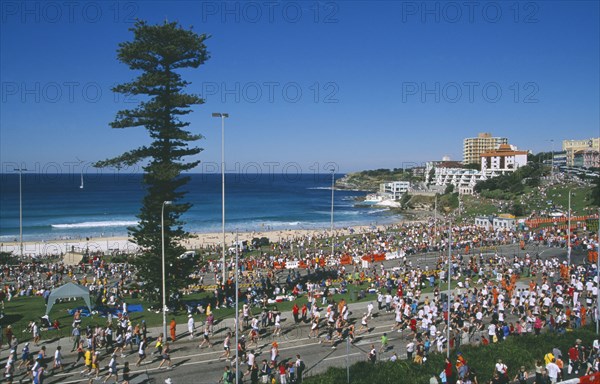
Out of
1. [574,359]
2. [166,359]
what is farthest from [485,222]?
[166,359]

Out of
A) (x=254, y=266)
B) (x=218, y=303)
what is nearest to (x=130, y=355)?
(x=218, y=303)

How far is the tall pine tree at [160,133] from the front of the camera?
71.4ft

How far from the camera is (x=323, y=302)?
23609mm

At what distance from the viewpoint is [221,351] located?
17922 millimetres

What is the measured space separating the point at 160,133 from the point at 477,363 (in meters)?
17.4

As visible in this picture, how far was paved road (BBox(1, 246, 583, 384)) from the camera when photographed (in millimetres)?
15445

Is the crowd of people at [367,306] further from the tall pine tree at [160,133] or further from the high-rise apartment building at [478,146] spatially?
the high-rise apartment building at [478,146]

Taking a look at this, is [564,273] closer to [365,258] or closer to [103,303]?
[365,258]

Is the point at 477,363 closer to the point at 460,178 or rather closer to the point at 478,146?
the point at 460,178

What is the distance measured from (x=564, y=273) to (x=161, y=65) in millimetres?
26779

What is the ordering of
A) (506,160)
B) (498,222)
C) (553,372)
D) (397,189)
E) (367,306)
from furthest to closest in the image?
(506,160), (397,189), (498,222), (367,306), (553,372)

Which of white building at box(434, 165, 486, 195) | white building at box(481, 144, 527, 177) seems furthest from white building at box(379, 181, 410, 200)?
white building at box(481, 144, 527, 177)

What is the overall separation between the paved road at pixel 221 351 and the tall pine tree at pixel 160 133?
348 cm

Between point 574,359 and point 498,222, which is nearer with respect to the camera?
point 574,359
